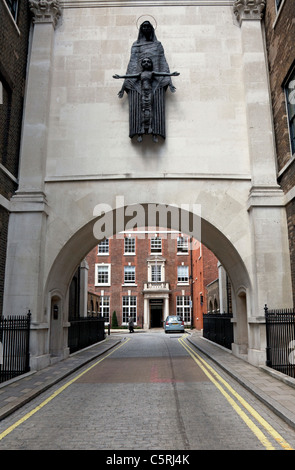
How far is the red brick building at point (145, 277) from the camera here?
4609 cm

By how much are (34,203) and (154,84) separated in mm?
5647

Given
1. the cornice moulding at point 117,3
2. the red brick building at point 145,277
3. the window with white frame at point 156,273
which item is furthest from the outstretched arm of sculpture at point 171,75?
the window with white frame at point 156,273

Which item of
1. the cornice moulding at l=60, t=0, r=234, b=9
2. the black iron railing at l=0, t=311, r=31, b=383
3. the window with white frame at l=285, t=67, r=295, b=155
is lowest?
the black iron railing at l=0, t=311, r=31, b=383

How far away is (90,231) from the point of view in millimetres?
13742

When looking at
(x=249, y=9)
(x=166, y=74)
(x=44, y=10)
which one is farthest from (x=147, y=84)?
(x=44, y=10)

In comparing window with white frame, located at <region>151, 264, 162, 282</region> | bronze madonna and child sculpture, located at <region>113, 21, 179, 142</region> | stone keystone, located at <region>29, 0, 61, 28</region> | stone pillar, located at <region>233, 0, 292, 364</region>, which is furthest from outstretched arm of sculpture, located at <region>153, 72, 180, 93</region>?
window with white frame, located at <region>151, 264, 162, 282</region>

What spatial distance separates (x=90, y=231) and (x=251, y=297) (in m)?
5.72

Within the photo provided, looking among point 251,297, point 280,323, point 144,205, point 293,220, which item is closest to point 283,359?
point 280,323

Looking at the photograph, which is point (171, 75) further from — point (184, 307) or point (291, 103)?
point (184, 307)

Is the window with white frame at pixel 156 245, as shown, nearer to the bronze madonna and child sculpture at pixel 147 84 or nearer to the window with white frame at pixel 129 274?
the window with white frame at pixel 129 274

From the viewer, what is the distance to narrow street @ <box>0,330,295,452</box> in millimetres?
5004

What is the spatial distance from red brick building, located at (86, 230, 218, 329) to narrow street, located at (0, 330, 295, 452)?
36273 millimetres

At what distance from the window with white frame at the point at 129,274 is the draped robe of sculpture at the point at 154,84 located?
3525 centimetres

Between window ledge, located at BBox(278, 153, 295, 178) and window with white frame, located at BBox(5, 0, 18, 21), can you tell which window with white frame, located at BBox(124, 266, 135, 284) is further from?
window with white frame, located at BBox(5, 0, 18, 21)
